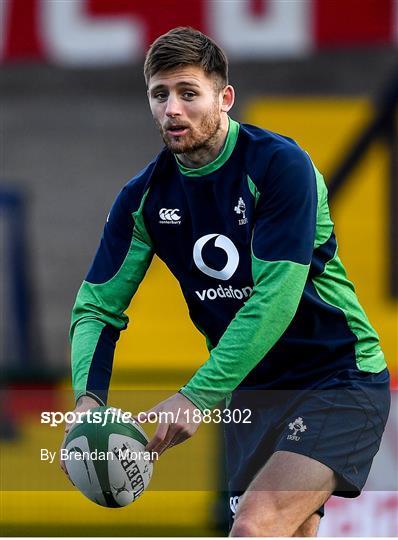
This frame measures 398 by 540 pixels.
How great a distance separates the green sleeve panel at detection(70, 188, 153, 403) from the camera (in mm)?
4613

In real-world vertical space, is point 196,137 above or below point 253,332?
above

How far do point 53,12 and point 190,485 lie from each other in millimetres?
5455

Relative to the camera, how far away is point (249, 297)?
14.6 feet

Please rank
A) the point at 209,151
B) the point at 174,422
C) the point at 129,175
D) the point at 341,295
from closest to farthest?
the point at 174,422, the point at 209,151, the point at 341,295, the point at 129,175

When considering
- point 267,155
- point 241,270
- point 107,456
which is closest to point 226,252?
point 241,270

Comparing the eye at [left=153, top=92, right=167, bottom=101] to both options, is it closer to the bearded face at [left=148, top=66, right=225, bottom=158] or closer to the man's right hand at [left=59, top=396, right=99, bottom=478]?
the bearded face at [left=148, top=66, right=225, bottom=158]

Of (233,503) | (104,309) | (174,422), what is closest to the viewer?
(174,422)

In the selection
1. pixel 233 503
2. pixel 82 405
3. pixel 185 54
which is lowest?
pixel 233 503

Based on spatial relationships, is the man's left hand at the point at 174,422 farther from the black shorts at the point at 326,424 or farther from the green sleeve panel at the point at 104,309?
the green sleeve panel at the point at 104,309

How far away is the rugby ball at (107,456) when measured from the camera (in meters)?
4.33

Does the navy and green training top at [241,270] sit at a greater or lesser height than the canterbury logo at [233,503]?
greater

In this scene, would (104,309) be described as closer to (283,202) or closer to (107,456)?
(107,456)

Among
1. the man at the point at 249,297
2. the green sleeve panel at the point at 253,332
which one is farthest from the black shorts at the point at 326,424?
the green sleeve panel at the point at 253,332

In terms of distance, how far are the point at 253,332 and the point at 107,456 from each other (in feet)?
2.11
